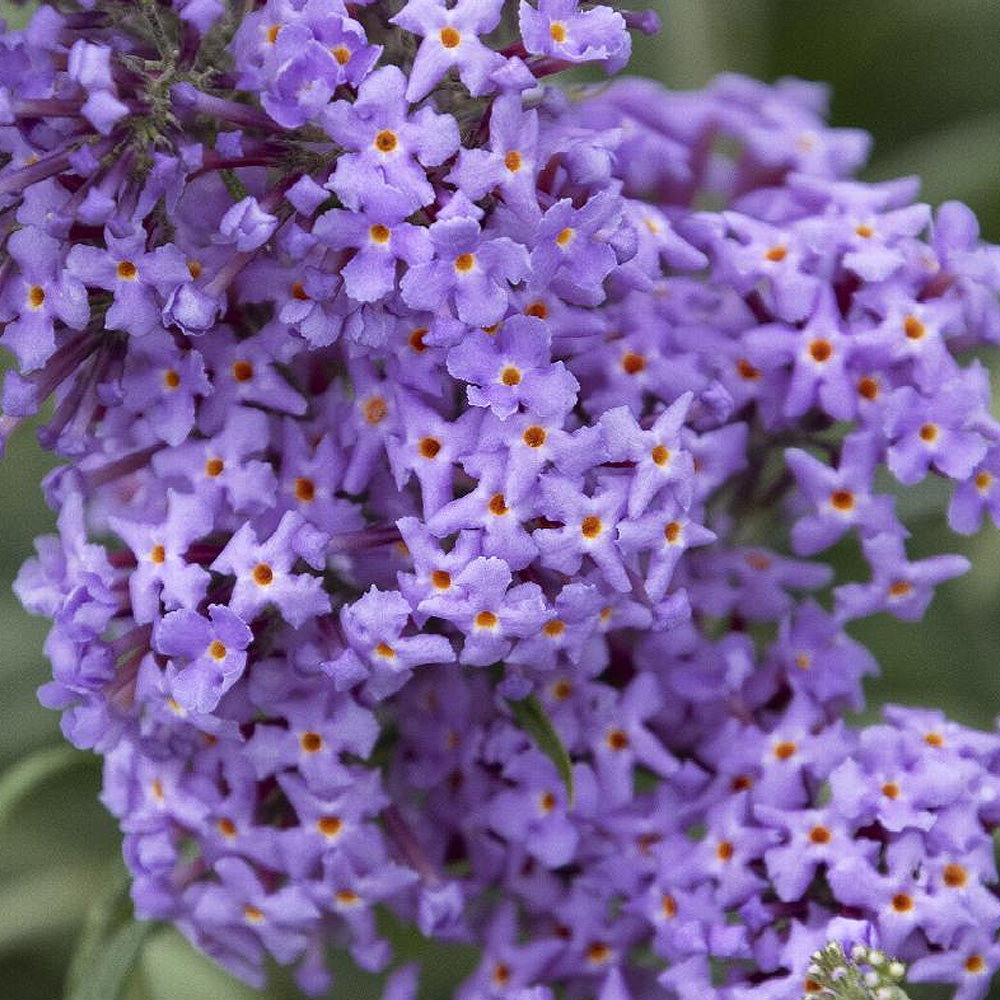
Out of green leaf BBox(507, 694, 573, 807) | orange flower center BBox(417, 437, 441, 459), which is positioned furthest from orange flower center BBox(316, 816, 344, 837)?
orange flower center BBox(417, 437, 441, 459)

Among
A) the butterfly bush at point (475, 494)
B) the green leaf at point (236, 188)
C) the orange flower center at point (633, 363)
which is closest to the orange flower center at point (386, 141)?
the butterfly bush at point (475, 494)

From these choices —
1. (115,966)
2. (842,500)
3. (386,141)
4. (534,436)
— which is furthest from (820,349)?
(115,966)

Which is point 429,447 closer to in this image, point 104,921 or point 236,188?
point 236,188

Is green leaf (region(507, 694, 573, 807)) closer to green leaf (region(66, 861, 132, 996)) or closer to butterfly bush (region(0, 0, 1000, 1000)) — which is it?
butterfly bush (region(0, 0, 1000, 1000))

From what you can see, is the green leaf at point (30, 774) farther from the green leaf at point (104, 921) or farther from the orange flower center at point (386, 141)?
the orange flower center at point (386, 141)

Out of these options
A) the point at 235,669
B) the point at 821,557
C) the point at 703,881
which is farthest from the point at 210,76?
the point at 821,557

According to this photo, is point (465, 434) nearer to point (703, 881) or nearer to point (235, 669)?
point (235, 669)
